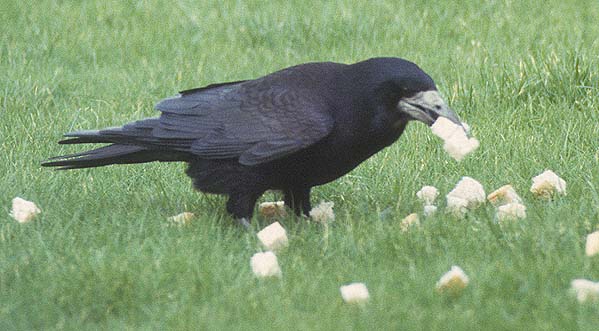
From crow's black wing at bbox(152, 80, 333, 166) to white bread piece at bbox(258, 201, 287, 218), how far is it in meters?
0.48

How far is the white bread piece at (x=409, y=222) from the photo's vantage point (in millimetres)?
4391

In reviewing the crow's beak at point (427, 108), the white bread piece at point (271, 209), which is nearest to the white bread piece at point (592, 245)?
the crow's beak at point (427, 108)

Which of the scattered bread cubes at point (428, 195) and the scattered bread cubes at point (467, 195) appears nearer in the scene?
the scattered bread cubes at point (467, 195)

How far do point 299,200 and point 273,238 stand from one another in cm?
68

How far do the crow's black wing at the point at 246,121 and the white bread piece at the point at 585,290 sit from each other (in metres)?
1.38

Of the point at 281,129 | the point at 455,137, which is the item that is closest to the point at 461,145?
the point at 455,137

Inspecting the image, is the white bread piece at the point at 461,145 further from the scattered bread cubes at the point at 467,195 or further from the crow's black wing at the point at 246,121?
the crow's black wing at the point at 246,121

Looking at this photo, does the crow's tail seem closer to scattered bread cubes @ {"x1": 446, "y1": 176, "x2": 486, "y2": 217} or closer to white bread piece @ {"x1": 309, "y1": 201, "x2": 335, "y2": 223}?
white bread piece @ {"x1": 309, "y1": 201, "x2": 335, "y2": 223}

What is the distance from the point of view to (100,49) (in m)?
8.13

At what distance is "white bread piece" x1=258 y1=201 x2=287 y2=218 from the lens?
16.8ft

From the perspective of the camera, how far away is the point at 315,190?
214 inches

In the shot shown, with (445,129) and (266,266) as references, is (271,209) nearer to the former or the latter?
(445,129)

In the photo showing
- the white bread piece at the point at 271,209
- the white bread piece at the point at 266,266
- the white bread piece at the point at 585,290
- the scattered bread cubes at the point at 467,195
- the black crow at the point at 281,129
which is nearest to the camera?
the white bread piece at the point at 585,290

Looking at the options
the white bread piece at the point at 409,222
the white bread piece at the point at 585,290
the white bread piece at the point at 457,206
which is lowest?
the white bread piece at the point at 457,206
